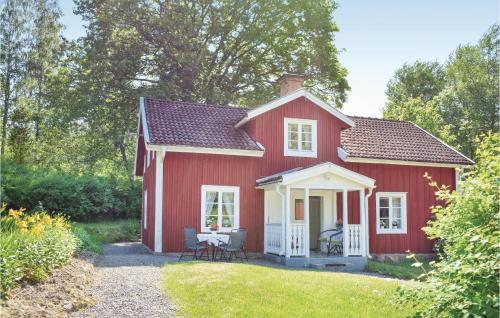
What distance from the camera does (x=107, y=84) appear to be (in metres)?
27.3

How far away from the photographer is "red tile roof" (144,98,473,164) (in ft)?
51.7

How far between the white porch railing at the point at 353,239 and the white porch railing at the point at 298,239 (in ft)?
4.86

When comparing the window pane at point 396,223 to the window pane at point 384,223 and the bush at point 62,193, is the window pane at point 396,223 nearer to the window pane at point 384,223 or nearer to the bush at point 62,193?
the window pane at point 384,223

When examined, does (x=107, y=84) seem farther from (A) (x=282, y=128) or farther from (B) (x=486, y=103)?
(B) (x=486, y=103)

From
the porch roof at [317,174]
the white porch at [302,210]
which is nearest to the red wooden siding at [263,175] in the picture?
the white porch at [302,210]

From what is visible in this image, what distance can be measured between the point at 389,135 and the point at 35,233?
15.2 meters

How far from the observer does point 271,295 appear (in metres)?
8.30

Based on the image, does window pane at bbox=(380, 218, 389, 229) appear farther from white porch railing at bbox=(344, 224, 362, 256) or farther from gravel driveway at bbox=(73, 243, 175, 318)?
gravel driveway at bbox=(73, 243, 175, 318)

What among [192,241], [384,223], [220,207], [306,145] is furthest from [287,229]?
[384,223]

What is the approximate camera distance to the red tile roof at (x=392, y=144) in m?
18.1

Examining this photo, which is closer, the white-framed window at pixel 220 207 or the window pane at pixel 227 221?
the white-framed window at pixel 220 207

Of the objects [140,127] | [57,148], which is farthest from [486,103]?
[57,148]

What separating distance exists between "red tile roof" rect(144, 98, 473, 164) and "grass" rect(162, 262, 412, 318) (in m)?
6.15

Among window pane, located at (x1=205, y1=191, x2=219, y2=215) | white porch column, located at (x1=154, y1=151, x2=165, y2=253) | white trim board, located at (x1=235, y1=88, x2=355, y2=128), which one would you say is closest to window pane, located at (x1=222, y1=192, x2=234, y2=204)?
window pane, located at (x1=205, y1=191, x2=219, y2=215)
